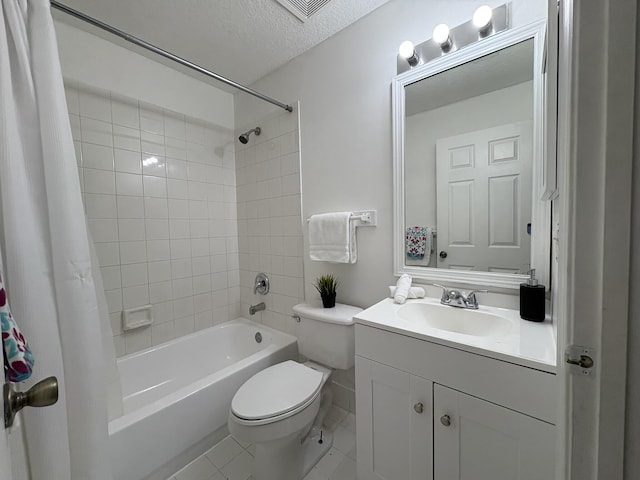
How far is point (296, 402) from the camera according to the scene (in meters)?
1.12

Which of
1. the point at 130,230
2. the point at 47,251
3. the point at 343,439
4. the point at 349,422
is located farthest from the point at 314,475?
the point at 130,230

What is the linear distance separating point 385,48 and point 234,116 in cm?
141

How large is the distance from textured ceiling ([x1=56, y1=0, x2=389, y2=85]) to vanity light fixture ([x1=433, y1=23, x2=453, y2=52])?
0.39 m

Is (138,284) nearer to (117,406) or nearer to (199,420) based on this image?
(117,406)

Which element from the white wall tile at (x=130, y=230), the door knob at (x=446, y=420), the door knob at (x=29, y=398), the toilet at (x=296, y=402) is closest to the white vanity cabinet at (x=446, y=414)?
the door knob at (x=446, y=420)

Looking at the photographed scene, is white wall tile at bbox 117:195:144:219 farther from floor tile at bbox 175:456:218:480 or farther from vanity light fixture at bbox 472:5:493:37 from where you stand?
vanity light fixture at bbox 472:5:493:37

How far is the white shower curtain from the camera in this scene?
0.65 m

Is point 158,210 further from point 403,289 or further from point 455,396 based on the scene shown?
point 455,396

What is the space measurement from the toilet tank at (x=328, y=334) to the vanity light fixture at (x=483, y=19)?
1.43 meters

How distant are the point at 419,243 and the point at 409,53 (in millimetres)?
925

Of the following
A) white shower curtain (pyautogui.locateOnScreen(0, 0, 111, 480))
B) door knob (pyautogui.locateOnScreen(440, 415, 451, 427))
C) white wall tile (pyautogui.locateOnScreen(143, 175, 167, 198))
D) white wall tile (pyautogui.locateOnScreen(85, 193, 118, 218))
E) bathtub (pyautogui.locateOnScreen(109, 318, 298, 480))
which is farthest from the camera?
white wall tile (pyautogui.locateOnScreen(143, 175, 167, 198))

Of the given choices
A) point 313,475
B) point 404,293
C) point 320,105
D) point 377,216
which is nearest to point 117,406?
point 313,475

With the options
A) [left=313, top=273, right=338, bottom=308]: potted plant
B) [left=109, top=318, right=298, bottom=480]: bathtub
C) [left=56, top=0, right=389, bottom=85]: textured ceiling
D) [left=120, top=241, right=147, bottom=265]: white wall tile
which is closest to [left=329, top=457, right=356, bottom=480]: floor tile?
[left=109, top=318, right=298, bottom=480]: bathtub

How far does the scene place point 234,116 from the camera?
7.36 feet
